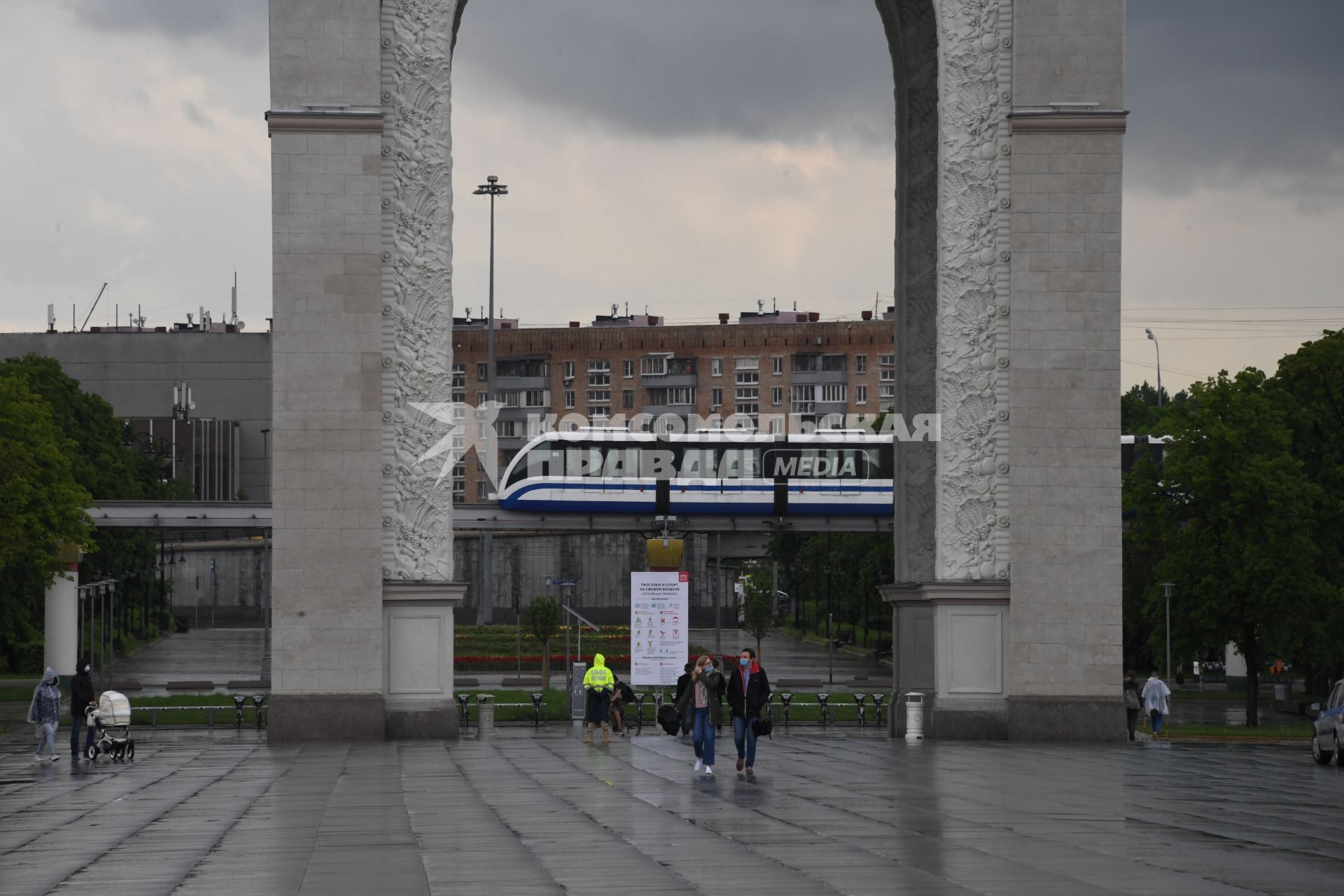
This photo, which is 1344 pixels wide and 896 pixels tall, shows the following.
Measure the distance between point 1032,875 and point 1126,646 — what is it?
57.9 meters

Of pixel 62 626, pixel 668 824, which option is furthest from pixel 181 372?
pixel 668 824

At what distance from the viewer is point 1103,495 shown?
105 feet

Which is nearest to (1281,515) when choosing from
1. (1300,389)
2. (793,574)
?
(1300,389)

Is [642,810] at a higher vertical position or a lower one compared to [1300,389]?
lower

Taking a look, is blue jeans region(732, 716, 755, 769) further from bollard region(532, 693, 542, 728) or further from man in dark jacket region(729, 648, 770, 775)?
bollard region(532, 693, 542, 728)

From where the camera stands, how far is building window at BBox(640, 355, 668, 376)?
134000 millimetres

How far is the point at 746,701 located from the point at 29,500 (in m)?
29.6

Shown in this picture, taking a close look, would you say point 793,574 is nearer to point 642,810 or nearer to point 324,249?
point 324,249

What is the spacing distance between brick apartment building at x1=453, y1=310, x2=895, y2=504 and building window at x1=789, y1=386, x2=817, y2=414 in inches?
2.7

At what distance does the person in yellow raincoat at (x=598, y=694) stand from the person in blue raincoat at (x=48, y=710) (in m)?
8.80

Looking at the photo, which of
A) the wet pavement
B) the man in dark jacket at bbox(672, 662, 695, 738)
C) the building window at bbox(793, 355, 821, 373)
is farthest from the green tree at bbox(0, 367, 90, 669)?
the building window at bbox(793, 355, 821, 373)

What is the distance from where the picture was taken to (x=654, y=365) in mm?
134375

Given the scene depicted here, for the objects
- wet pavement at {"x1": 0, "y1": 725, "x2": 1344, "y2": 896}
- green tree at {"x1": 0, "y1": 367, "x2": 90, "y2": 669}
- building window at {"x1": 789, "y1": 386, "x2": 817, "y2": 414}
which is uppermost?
building window at {"x1": 789, "y1": 386, "x2": 817, "y2": 414}

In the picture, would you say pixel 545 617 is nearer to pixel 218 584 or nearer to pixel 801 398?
pixel 218 584
